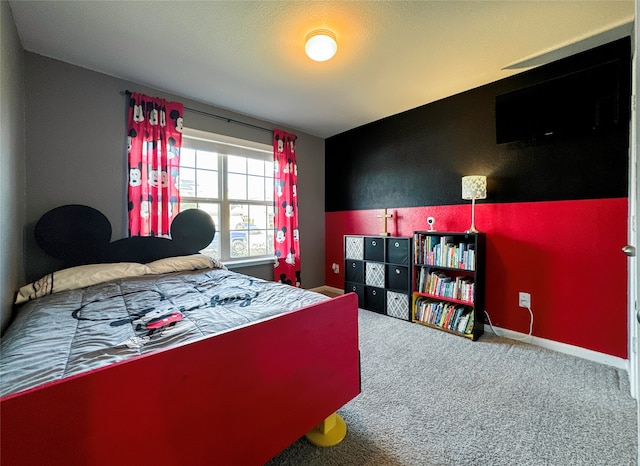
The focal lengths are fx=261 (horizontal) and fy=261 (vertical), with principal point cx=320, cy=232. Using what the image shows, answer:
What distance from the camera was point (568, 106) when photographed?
1987 mm

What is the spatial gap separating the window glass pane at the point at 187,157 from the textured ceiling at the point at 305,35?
0.55 m

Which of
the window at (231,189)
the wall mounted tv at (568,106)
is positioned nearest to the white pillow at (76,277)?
the window at (231,189)

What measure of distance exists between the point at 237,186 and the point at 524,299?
3171 mm

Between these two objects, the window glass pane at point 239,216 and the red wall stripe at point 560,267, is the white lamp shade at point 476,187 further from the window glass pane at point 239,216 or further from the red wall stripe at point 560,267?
the window glass pane at point 239,216

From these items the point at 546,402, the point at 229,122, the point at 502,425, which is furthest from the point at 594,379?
the point at 229,122

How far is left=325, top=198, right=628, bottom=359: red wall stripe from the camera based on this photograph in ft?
6.23

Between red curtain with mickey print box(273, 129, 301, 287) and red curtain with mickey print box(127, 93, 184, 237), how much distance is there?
1161 millimetres

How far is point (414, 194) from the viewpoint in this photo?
3062mm

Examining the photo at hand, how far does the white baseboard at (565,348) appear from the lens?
188 centimetres

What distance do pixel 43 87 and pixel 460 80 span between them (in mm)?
3489

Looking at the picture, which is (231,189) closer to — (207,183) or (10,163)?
(207,183)

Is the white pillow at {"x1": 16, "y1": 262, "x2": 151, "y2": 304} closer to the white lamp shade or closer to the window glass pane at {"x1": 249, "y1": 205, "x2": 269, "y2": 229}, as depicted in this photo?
the window glass pane at {"x1": 249, "y1": 205, "x2": 269, "y2": 229}

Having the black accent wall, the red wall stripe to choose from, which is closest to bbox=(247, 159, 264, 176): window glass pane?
the black accent wall

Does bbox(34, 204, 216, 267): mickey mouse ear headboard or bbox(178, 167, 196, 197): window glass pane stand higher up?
bbox(178, 167, 196, 197): window glass pane
